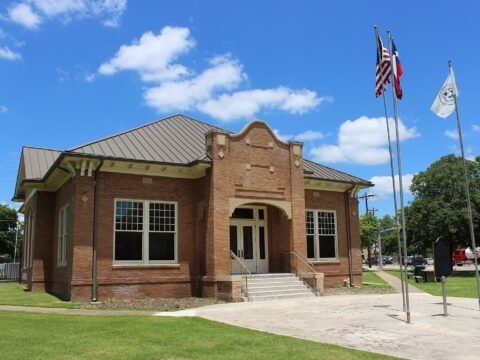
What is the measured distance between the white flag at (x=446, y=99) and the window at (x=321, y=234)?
1043cm

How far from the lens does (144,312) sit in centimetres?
1469

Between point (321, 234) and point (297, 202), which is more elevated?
point (297, 202)

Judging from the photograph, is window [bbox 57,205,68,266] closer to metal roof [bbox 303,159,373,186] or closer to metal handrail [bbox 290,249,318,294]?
metal handrail [bbox 290,249,318,294]

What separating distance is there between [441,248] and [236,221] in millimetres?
10221

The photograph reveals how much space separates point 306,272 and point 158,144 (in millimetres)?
8689

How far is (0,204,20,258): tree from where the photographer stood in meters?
91.0

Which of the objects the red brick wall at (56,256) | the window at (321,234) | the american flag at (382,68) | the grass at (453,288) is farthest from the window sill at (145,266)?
the grass at (453,288)

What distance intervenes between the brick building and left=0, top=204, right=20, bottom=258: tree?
73.8m

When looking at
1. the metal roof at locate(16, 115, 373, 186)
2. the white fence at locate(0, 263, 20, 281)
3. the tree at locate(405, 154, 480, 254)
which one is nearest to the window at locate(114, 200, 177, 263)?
the metal roof at locate(16, 115, 373, 186)

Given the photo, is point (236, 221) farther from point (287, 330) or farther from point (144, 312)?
point (287, 330)

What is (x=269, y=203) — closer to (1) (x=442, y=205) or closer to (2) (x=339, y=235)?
(2) (x=339, y=235)

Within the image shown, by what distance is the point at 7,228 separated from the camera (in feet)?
308

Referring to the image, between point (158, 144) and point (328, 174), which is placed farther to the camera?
point (328, 174)

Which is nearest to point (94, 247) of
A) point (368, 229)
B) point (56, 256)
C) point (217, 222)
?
point (217, 222)
